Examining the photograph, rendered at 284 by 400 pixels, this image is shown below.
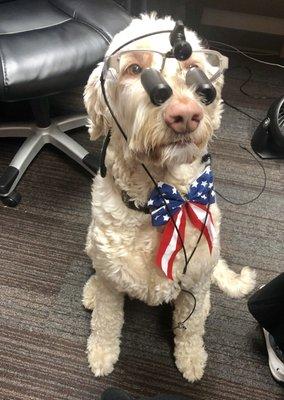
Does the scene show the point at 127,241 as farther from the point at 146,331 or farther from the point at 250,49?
the point at 250,49

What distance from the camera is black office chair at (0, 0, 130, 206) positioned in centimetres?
125

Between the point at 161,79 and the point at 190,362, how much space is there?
2.62 feet

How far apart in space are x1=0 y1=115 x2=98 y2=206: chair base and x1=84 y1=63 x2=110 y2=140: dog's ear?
77 centimetres

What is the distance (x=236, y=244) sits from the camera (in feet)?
4.88

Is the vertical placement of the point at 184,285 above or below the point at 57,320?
above

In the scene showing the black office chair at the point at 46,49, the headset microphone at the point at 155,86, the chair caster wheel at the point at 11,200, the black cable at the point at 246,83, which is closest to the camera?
the headset microphone at the point at 155,86

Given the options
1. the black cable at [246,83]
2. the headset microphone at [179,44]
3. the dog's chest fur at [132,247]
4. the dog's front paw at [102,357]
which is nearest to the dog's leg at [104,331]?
the dog's front paw at [102,357]

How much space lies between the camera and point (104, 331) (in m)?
1.13

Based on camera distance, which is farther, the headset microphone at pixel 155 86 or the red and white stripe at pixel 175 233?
the red and white stripe at pixel 175 233

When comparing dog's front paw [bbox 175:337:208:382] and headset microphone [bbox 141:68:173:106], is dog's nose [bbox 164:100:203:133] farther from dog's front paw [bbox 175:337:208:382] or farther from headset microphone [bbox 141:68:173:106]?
dog's front paw [bbox 175:337:208:382]

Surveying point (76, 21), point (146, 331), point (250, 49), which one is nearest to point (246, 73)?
point (250, 49)

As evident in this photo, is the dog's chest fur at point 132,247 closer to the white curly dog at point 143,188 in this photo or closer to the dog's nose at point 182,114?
the white curly dog at point 143,188

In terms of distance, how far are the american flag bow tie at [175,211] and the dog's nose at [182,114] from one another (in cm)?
18

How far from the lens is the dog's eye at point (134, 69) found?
0.74m
